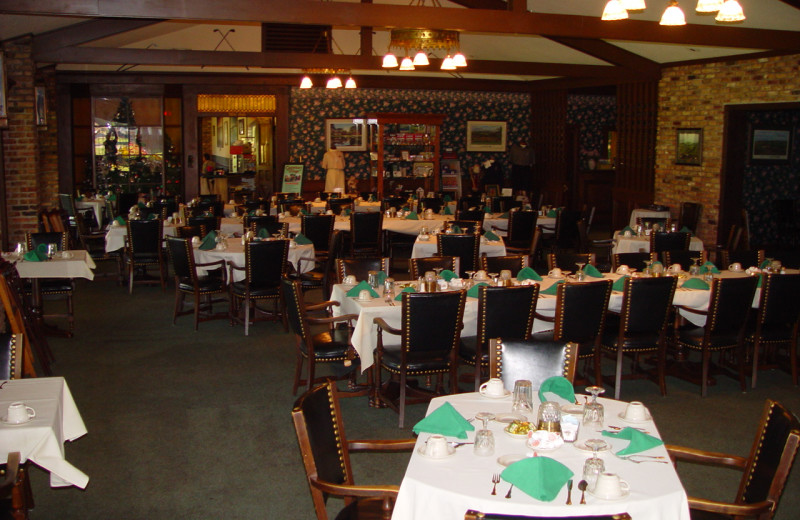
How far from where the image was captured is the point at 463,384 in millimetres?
6355

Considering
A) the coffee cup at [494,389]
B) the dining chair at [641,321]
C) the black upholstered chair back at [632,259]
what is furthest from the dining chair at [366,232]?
the coffee cup at [494,389]

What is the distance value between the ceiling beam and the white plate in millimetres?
6127

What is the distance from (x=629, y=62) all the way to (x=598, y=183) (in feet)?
15.7

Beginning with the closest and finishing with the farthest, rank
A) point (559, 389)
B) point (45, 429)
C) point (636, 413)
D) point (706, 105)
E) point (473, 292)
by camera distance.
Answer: point (45, 429) → point (636, 413) → point (559, 389) → point (473, 292) → point (706, 105)

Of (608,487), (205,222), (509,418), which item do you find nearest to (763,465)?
(608,487)

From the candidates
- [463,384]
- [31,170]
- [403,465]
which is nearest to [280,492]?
[403,465]

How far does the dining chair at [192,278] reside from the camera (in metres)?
7.90

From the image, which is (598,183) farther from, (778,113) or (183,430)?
(183,430)

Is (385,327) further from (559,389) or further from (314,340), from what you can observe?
(559,389)

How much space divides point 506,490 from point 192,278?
225 inches

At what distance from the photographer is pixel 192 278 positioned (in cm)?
796

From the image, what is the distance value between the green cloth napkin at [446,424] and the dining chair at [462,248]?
517cm

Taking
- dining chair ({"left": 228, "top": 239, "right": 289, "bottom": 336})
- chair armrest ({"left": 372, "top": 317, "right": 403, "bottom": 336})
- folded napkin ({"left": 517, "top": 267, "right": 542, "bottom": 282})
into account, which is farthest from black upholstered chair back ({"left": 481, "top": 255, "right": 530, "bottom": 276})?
dining chair ({"left": 228, "top": 239, "right": 289, "bottom": 336})

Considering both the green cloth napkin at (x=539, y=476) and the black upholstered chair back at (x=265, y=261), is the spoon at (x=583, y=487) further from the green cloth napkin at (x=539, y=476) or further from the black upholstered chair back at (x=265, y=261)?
the black upholstered chair back at (x=265, y=261)
